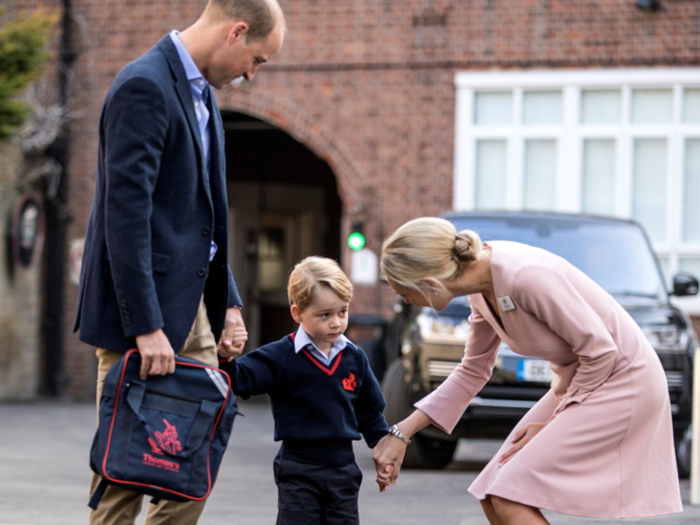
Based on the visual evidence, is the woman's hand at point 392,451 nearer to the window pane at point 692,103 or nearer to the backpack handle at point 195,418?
the backpack handle at point 195,418

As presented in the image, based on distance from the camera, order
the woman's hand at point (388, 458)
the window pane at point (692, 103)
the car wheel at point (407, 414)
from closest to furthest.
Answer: the woman's hand at point (388, 458), the car wheel at point (407, 414), the window pane at point (692, 103)

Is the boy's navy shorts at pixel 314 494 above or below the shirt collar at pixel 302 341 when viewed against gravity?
below

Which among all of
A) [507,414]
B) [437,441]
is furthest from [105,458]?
[437,441]

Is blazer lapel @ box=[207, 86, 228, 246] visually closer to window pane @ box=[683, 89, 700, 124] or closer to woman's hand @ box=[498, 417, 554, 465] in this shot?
woman's hand @ box=[498, 417, 554, 465]

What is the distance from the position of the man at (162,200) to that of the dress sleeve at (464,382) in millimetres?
861

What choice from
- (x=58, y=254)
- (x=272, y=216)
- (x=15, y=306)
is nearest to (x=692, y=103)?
(x=272, y=216)

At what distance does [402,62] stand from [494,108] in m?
1.36

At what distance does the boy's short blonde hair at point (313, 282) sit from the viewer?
3.45 m

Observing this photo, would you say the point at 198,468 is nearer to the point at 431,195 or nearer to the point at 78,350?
the point at 431,195

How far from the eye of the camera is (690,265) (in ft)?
39.9

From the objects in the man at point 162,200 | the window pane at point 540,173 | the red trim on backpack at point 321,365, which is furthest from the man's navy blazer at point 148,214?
the window pane at point 540,173

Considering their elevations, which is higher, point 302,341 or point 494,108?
point 494,108

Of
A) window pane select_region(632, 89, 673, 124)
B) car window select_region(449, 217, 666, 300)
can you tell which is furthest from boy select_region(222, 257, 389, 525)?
window pane select_region(632, 89, 673, 124)

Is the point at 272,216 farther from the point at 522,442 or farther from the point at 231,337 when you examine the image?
the point at 522,442
